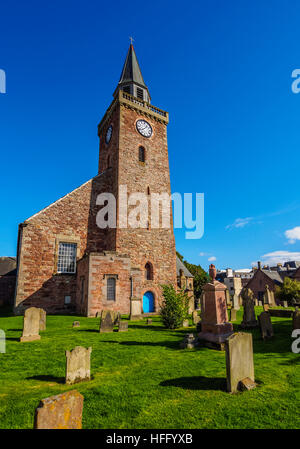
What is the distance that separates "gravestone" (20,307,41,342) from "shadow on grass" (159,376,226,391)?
610 cm

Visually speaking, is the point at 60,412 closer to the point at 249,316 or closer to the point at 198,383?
the point at 198,383

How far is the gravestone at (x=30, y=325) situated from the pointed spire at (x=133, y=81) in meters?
25.3

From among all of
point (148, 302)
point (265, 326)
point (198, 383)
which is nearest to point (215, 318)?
point (265, 326)

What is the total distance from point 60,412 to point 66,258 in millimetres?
19012

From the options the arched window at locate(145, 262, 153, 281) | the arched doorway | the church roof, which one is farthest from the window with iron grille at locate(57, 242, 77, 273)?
the church roof

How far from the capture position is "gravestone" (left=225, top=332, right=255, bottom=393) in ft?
15.1

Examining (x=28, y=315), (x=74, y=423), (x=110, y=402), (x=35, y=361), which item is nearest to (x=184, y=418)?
(x=110, y=402)

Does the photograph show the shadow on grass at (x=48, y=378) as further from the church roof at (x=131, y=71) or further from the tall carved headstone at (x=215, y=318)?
the church roof at (x=131, y=71)

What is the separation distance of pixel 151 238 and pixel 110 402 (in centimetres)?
1862

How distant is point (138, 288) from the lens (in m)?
18.9

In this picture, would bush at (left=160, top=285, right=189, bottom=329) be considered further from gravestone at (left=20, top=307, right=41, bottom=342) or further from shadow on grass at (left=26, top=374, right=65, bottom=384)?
shadow on grass at (left=26, top=374, right=65, bottom=384)

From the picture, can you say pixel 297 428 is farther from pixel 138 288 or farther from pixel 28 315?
pixel 138 288

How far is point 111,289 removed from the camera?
17156mm

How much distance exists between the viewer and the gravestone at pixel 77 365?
516cm
